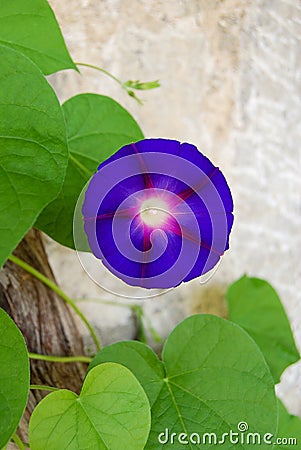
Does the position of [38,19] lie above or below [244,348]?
above

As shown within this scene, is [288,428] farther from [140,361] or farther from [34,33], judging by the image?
[34,33]

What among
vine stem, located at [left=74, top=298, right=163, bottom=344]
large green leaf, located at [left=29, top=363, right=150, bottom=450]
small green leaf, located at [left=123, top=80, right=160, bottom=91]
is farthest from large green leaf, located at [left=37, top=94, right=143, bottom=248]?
vine stem, located at [left=74, top=298, right=163, bottom=344]

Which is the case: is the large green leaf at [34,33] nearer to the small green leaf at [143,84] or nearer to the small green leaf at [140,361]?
the small green leaf at [143,84]

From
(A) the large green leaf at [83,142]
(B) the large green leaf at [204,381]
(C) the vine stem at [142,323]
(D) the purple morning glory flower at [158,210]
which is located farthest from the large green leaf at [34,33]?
(C) the vine stem at [142,323]

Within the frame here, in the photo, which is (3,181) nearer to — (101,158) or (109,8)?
(101,158)

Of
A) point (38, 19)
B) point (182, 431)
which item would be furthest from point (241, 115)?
point (182, 431)

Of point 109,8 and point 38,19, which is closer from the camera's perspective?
point 38,19

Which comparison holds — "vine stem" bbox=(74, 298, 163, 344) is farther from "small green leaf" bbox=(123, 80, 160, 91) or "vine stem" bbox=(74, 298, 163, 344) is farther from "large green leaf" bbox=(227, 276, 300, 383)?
"small green leaf" bbox=(123, 80, 160, 91)
